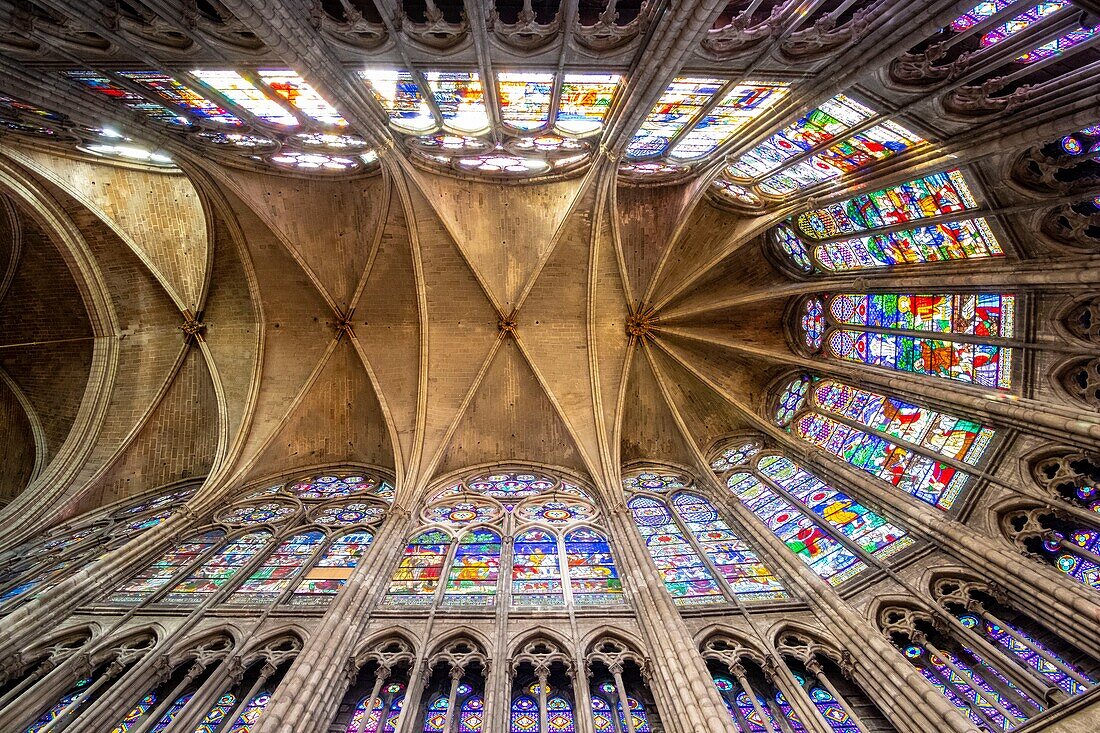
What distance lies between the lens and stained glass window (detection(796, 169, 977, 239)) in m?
9.02

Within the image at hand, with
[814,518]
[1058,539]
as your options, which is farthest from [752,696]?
[1058,539]

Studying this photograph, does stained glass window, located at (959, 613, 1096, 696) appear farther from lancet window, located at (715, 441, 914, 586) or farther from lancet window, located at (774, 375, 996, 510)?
lancet window, located at (774, 375, 996, 510)

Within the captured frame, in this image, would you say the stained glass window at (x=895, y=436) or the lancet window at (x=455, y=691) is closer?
the lancet window at (x=455, y=691)

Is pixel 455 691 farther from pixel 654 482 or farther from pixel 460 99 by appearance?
pixel 460 99

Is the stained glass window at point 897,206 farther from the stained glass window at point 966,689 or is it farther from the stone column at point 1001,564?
the stained glass window at point 966,689

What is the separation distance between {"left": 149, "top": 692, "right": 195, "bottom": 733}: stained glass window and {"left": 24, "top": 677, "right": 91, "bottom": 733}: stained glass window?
3.97ft

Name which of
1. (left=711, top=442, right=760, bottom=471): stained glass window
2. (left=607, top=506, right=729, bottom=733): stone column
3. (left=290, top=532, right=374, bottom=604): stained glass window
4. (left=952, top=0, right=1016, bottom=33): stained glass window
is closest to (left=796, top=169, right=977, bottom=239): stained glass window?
(left=952, top=0, right=1016, bottom=33): stained glass window

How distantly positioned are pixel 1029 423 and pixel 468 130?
10174mm

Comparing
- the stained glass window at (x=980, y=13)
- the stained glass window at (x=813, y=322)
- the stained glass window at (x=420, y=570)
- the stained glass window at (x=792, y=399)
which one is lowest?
the stained glass window at (x=980, y=13)

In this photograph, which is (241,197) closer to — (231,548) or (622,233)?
Answer: (231,548)

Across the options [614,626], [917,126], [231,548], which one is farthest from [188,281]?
[917,126]

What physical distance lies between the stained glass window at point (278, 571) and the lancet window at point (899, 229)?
487 inches

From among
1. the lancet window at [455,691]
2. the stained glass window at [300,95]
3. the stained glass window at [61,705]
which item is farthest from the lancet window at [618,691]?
the stained glass window at [300,95]

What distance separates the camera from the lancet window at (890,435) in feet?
32.2
